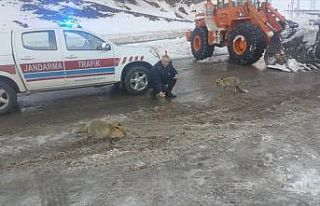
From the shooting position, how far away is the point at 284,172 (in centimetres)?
563

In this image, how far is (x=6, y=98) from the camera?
889 cm

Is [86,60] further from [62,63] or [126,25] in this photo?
[126,25]

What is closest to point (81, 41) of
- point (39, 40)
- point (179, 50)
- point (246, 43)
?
point (39, 40)

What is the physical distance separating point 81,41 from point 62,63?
2.19ft

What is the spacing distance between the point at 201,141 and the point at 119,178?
1603 mm

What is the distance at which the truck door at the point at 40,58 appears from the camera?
355 inches

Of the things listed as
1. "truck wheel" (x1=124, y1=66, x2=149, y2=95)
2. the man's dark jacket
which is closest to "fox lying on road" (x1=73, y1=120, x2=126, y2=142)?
the man's dark jacket

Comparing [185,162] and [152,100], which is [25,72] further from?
[185,162]

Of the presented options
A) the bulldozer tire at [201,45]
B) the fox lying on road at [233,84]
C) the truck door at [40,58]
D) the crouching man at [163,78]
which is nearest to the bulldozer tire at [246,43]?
the bulldozer tire at [201,45]

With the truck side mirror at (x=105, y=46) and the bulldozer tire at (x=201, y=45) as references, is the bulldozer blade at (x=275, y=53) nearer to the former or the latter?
the bulldozer tire at (x=201, y=45)

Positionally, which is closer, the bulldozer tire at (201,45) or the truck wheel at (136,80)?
the truck wheel at (136,80)

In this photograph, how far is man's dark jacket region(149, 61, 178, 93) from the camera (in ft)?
32.1

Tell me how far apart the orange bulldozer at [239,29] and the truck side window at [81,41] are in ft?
17.2

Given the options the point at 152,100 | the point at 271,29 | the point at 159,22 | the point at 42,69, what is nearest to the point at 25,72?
the point at 42,69
